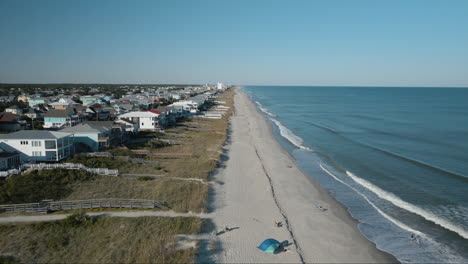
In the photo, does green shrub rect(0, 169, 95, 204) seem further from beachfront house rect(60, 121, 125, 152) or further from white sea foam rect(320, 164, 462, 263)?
white sea foam rect(320, 164, 462, 263)

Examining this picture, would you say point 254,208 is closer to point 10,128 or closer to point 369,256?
point 369,256

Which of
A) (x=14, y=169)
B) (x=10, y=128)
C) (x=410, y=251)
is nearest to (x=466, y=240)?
(x=410, y=251)

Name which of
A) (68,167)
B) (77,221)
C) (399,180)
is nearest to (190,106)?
(68,167)

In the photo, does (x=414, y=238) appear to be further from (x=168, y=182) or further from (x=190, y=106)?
(x=190, y=106)

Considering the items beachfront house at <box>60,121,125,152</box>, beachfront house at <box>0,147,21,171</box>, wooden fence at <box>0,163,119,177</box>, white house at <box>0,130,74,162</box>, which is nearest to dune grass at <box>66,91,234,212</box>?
wooden fence at <box>0,163,119,177</box>

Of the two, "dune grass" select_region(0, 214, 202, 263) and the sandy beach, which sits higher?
"dune grass" select_region(0, 214, 202, 263)

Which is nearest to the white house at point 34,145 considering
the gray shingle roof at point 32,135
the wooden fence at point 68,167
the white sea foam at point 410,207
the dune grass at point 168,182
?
the gray shingle roof at point 32,135
